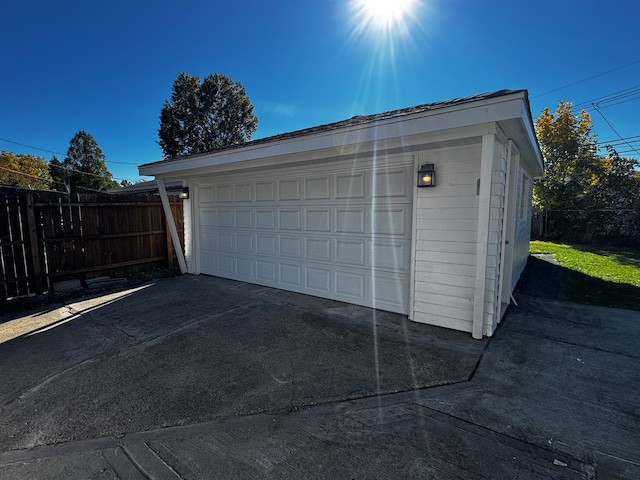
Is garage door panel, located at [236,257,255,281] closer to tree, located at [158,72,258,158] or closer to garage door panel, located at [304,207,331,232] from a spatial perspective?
garage door panel, located at [304,207,331,232]

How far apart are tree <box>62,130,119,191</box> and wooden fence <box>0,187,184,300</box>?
21904 mm

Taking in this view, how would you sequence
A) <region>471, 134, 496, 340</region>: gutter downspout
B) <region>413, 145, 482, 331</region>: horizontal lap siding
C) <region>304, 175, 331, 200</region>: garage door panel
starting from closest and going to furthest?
<region>471, 134, 496, 340</region>: gutter downspout
<region>413, 145, 482, 331</region>: horizontal lap siding
<region>304, 175, 331, 200</region>: garage door panel

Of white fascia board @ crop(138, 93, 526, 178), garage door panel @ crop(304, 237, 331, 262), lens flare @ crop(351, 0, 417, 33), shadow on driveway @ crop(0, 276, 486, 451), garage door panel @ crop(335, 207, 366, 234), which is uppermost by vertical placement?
lens flare @ crop(351, 0, 417, 33)

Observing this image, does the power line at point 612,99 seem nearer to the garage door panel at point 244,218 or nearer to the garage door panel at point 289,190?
the garage door panel at point 289,190

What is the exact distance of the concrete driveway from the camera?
5.62 feet

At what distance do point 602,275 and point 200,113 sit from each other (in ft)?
75.0

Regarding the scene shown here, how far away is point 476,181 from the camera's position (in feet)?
11.4

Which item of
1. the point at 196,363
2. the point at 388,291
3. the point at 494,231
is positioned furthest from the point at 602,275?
the point at 196,363

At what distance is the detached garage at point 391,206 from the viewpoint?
10.8 ft

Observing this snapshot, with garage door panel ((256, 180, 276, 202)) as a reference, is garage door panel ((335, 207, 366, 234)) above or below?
below

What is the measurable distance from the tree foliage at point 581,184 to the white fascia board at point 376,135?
12985 millimetres

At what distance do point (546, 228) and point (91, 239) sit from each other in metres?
17.2

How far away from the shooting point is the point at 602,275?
6523 mm

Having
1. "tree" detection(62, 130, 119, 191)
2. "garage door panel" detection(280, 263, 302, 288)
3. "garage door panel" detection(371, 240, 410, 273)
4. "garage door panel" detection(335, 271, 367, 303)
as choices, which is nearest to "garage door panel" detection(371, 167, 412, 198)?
"garage door panel" detection(371, 240, 410, 273)
